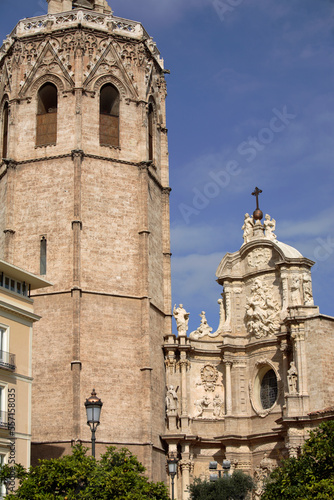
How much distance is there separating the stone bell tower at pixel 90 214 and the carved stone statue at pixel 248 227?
342 cm

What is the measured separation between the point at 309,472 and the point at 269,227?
1793 cm

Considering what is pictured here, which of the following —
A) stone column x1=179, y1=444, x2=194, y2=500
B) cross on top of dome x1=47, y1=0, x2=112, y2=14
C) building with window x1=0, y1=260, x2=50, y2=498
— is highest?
cross on top of dome x1=47, y1=0, x2=112, y2=14

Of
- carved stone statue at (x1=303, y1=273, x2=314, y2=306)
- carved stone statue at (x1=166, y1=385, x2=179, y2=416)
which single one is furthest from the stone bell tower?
carved stone statue at (x1=303, y1=273, x2=314, y2=306)

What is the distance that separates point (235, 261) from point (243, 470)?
8958mm

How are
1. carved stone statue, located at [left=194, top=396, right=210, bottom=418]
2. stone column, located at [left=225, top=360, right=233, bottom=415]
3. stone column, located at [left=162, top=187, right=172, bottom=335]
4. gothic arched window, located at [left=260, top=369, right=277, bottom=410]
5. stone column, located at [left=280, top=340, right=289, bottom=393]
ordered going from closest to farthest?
stone column, located at [left=280, top=340, right=289, bottom=393] → gothic arched window, located at [left=260, top=369, right=277, bottom=410] → stone column, located at [left=225, top=360, right=233, bottom=415] → carved stone statue, located at [left=194, top=396, right=210, bottom=418] → stone column, located at [left=162, top=187, right=172, bottom=335]

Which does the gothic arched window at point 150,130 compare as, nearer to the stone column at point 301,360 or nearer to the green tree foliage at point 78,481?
the stone column at point 301,360

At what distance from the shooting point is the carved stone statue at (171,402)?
38094 mm

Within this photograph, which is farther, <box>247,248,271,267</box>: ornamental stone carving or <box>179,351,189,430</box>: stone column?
<box>247,248,271,267</box>: ornamental stone carving

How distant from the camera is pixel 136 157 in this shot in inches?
1577

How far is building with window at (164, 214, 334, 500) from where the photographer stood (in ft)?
118

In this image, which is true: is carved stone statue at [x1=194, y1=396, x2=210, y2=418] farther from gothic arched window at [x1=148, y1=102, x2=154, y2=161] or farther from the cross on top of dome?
the cross on top of dome

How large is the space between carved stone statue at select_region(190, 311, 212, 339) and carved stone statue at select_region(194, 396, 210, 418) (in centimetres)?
272

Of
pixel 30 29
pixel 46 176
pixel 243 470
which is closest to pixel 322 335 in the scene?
pixel 243 470

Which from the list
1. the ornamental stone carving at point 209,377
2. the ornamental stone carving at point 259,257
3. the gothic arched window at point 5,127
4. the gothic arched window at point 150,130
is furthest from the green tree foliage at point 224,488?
the gothic arched window at point 5,127
